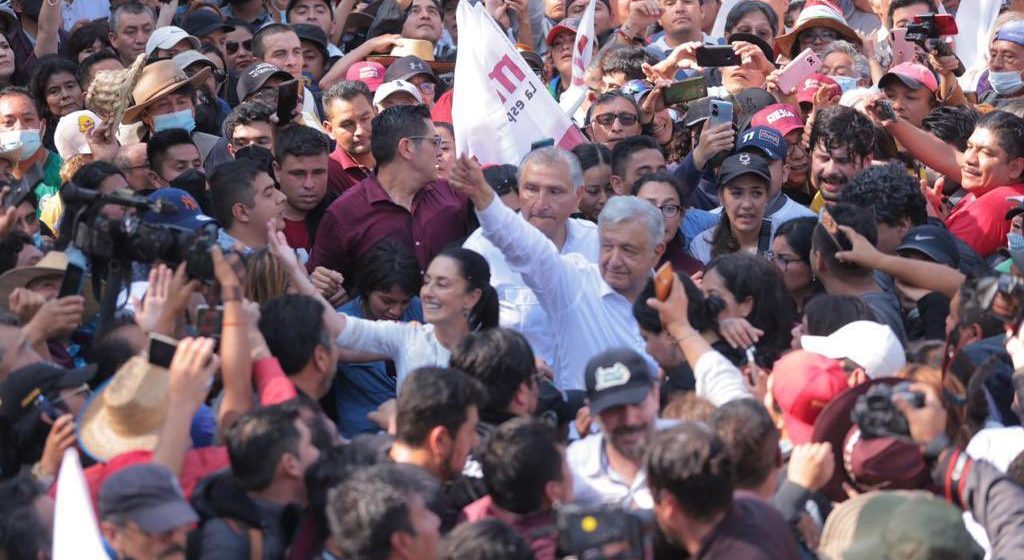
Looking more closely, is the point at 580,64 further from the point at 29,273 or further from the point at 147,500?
the point at 147,500

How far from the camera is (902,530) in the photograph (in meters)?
4.71

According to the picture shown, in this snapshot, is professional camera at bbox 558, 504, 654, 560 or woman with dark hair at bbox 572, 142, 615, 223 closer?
professional camera at bbox 558, 504, 654, 560

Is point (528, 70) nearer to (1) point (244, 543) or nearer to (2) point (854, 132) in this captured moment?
(2) point (854, 132)

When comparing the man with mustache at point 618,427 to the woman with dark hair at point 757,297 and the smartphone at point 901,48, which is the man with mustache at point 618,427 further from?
the smartphone at point 901,48

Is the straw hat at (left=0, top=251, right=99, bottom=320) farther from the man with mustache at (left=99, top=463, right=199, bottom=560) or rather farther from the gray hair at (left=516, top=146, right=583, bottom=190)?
the man with mustache at (left=99, top=463, right=199, bottom=560)

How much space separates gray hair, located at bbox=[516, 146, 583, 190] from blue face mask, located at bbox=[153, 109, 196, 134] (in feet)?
7.50

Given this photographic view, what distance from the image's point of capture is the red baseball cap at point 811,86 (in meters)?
9.90

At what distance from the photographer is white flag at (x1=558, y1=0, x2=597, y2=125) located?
1073cm

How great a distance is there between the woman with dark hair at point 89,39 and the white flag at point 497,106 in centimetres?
288

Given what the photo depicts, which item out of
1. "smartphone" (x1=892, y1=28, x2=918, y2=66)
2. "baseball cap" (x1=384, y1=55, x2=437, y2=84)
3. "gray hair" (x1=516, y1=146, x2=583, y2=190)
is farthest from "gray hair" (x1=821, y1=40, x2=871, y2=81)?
"gray hair" (x1=516, y1=146, x2=583, y2=190)

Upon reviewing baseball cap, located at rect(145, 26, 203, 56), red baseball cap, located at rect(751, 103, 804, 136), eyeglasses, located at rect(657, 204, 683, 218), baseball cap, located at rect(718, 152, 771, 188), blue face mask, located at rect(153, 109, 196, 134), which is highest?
baseball cap, located at rect(718, 152, 771, 188)

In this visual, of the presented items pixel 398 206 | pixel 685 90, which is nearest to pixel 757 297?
pixel 398 206

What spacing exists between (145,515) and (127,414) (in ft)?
2.40

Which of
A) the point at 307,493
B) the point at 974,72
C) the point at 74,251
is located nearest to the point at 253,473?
the point at 307,493
